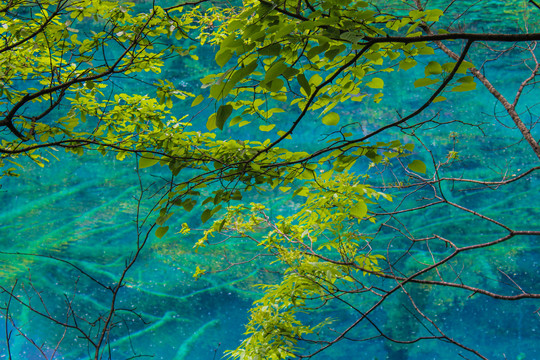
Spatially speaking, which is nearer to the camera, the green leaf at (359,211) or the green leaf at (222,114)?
the green leaf at (222,114)

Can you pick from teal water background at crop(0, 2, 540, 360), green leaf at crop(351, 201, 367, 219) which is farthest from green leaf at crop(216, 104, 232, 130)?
teal water background at crop(0, 2, 540, 360)

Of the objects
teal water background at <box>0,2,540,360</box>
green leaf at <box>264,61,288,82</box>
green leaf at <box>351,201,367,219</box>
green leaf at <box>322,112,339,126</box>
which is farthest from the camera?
teal water background at <box>0,2,540,360</box>

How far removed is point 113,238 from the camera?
519cm

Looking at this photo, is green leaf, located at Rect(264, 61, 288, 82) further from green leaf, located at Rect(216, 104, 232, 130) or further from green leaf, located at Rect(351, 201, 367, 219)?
green leaf, located at Rect(351, 201, 367, 219)

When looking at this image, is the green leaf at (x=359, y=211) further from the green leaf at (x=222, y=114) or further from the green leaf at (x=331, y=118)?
the green leaf at (x=222, y=114)

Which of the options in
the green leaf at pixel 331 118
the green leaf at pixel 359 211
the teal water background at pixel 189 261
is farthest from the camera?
the teal water background at pixel 189 261

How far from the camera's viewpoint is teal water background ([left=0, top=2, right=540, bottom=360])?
4.82m

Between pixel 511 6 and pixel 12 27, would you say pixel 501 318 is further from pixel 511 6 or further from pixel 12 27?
pixel 12 27

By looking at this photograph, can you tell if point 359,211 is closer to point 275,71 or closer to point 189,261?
point 275,71

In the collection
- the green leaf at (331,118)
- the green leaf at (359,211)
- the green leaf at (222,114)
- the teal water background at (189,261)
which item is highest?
the teal water background at (189,261)

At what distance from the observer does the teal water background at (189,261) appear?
4.82 m

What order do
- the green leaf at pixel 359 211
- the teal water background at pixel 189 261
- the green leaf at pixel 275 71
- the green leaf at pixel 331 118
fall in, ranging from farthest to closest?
the teal water background at pixel 189 261
the green leaf at pixel 359 211
the green leaf at pixel 331 118
the green leaf at pixel 275 71

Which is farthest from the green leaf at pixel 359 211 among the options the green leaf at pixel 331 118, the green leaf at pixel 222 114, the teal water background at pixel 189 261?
the teal water background at pixel 189 261

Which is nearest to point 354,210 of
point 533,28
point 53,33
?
point 53,33
